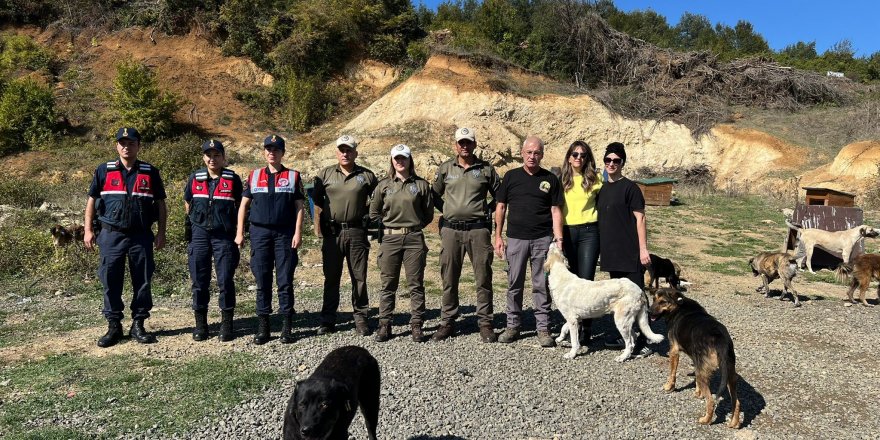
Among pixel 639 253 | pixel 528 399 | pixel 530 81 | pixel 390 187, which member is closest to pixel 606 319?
pixel 639 253

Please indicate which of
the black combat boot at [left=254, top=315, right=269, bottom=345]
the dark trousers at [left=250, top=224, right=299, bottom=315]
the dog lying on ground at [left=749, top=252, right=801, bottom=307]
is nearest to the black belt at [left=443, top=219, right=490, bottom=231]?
the dark trousers at [left=250, top=224, right=299, bottom=315]

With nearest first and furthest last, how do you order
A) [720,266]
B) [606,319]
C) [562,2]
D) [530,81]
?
1. [606,319]
2. [720,266]
3. [530,81]
4. [562,2]

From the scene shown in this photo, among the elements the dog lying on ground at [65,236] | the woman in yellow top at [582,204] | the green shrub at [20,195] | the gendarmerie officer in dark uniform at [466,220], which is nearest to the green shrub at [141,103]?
the green shrub at [20,195]

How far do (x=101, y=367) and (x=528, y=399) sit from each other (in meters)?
3.92

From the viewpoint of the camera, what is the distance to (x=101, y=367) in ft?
15.1

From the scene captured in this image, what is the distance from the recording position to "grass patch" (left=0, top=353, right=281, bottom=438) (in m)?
3.60

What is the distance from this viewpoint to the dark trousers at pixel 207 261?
5.39 meters

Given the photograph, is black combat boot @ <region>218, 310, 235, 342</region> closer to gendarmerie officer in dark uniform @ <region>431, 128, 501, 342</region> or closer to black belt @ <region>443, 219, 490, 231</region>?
gendarmerie officer in dark uniform @ <region>431, 128, 501, 342</region>

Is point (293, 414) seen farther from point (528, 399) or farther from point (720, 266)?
point (720, 266)

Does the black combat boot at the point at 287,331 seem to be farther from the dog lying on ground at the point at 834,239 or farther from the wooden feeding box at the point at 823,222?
the wooden feeding box at the point at 823,222

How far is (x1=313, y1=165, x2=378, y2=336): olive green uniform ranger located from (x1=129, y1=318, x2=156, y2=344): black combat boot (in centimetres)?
189

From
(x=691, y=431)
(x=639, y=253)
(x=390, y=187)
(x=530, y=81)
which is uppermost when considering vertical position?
(x=530, y=81)

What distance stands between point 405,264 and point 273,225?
1472 mm

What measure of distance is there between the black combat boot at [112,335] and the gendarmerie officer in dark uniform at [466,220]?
341 centimetres
